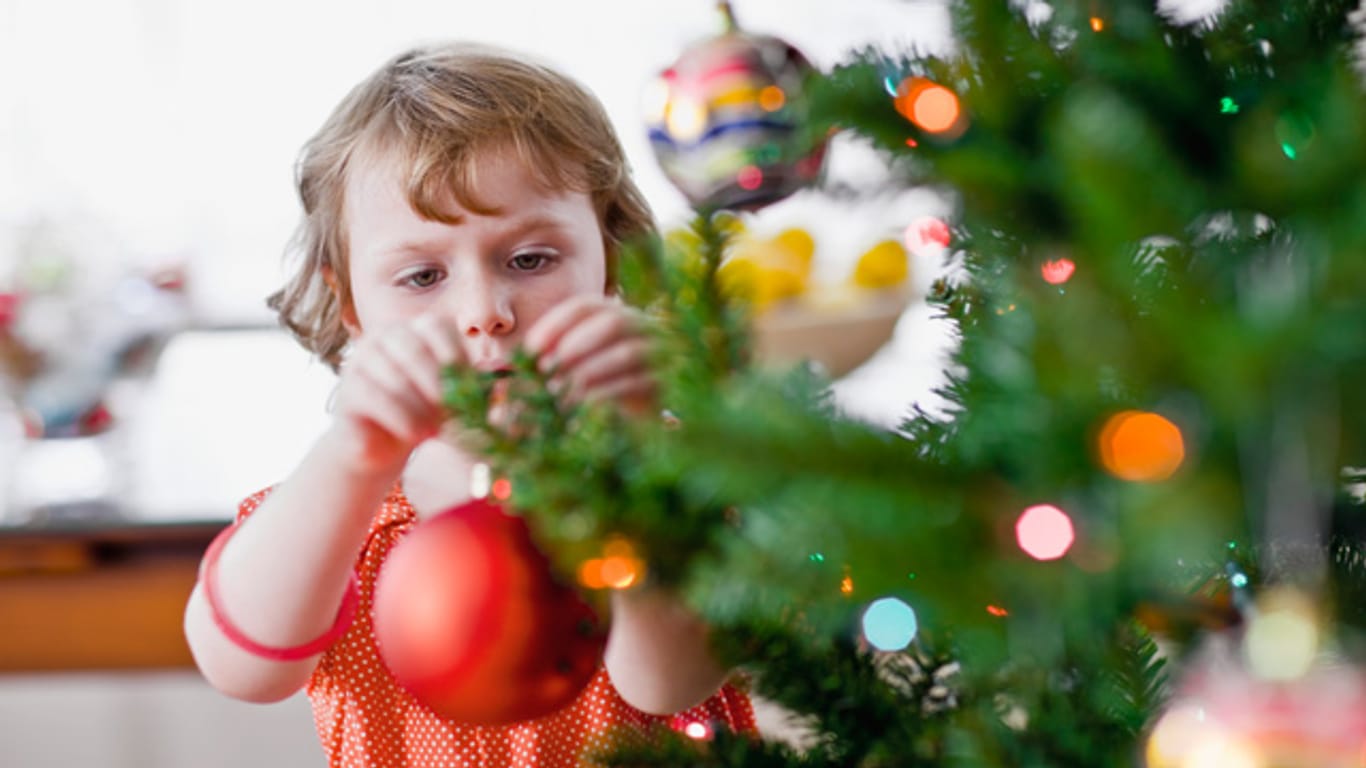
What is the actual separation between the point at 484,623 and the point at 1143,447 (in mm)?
257

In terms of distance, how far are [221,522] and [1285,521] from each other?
1.76 m

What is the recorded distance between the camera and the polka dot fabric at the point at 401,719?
2.96 ft

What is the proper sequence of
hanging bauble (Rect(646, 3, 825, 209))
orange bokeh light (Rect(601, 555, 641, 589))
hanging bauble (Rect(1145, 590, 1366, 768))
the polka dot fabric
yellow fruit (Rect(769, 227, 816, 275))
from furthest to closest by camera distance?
yellow fruit (Rect(769, 227, 816, 275)), the polka dot fabric, hanging bauble (Rect(646, 3, 825, 209)), orange bokeh light (Rect(601, 555, 641, 589)), hanging bauble (Rect(1145, 590, 1366, 768))

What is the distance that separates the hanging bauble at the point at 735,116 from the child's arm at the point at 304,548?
26 cm

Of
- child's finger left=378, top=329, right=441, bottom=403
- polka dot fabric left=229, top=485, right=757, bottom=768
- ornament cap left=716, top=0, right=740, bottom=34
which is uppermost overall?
ornament cap left=716, top=0, right=740, bottom=34

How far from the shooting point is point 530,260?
85 cm

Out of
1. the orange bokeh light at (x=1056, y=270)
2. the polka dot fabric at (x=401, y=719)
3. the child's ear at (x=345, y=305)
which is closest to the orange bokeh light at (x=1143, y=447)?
the orange bokeh light at (x=1056, y=270)

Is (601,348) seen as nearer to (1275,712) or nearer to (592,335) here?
(592,335)

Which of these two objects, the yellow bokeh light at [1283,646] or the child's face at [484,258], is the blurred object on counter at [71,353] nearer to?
the child's face at [484,258]

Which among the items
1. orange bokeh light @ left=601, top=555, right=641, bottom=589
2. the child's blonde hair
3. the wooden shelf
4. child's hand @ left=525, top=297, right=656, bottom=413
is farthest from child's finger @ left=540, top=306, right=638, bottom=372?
the wooden shelf

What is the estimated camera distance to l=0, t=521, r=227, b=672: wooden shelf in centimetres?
191

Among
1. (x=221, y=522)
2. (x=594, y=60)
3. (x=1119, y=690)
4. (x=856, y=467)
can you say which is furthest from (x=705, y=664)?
(x=594, y=60)

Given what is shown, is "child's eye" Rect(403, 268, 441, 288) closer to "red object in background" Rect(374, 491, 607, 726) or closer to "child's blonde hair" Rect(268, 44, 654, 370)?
"child's blonde hair" Rect(268, 44, 654, 370)

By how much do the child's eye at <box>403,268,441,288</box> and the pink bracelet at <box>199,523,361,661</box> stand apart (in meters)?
0.22
